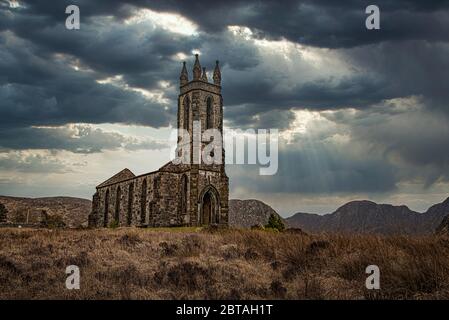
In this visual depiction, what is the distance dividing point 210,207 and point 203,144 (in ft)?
19.5

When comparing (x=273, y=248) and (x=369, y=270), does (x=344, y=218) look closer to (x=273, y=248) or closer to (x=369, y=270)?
(x=273, y=248)

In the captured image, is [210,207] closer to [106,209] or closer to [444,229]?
[106,209]

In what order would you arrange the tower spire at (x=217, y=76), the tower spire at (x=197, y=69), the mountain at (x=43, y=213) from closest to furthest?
the tower spire at (x=197, y=69), the tower spire at (x=217, y=76), the mountain at (x=43, y=213)

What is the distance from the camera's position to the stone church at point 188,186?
3485cm

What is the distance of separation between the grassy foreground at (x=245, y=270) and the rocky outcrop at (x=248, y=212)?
61.8m

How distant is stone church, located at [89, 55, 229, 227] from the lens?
34853 mm

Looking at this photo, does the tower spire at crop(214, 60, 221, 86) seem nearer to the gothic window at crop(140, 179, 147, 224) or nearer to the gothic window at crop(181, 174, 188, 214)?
the gothic window at crop(181, 174, 188, 214)

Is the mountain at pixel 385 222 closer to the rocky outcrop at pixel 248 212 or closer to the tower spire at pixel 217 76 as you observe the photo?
the tower spire at pixel 217 76

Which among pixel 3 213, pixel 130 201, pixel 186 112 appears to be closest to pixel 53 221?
pixel 3 213

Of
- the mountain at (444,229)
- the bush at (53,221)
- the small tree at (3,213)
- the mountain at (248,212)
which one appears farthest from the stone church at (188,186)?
the mountain at (248,212)

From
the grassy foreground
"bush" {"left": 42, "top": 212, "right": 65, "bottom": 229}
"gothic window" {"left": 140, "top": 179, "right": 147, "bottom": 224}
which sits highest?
"gothic window" {"left": 140, "top": 179, "right": 147, "bottom": 224}

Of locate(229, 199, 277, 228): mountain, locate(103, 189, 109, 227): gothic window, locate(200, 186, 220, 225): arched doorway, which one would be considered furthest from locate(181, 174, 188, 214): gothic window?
locate(229, 199, 277, 228): mountain
